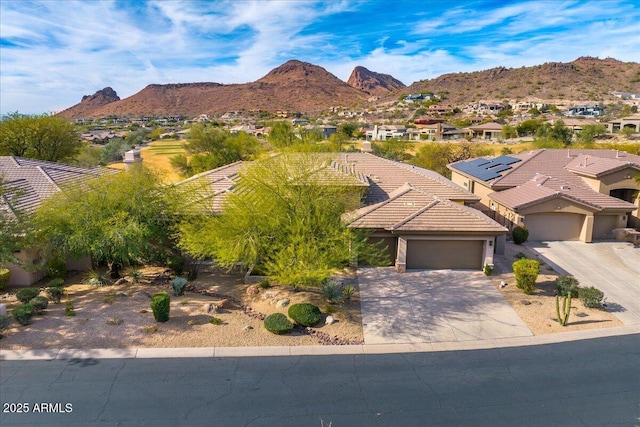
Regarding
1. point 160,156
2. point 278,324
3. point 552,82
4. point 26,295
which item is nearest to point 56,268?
point 26,295

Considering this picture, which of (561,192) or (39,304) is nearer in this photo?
(39,304)

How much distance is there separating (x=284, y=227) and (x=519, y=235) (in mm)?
16502

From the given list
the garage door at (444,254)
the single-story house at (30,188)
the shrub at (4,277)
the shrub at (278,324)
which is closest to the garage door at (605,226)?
the garage door at (444,254)

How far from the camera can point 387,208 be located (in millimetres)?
23594

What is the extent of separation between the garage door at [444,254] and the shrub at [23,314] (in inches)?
667

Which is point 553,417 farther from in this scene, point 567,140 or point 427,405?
point 567,140

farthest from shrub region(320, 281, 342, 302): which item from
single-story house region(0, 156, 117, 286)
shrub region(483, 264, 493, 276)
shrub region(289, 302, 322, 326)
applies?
single-story house region(0, 156, 117, 286)

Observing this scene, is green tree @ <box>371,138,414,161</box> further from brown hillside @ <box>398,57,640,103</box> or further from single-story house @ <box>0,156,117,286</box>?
brown hillside @ <box>398,57,640,103</box>

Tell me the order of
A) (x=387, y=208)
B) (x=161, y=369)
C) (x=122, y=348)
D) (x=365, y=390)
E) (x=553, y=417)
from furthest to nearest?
(x=387, y=208)
(x=122, y=348)
(x=161, y=369)
(x=365, y=390)
(x=553, y=417)

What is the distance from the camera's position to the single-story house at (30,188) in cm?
2038

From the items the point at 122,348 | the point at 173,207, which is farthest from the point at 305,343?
the point at 173,207

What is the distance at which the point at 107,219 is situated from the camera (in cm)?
1920

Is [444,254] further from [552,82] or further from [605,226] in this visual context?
[552,82]

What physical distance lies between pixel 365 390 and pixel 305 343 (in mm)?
3359
